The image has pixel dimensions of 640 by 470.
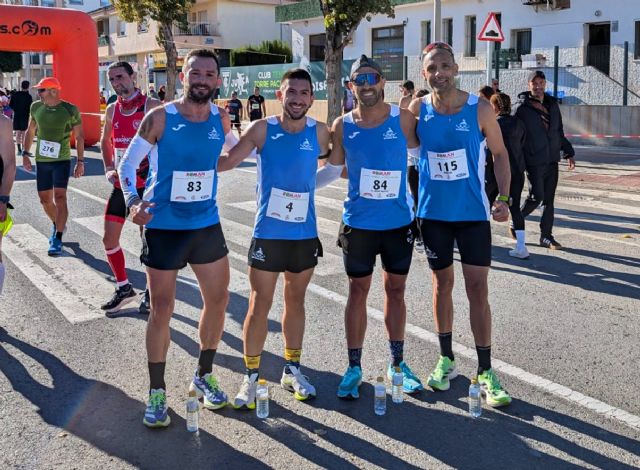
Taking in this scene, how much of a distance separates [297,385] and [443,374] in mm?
931

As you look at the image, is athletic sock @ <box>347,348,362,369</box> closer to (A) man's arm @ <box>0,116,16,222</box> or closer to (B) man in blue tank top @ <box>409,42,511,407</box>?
(B) man in blue tank top @ <box>409,42,511,407</box>

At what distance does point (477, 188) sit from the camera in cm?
464

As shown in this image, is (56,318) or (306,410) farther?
(56,318)

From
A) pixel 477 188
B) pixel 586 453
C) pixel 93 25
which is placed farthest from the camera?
pixel 93 25

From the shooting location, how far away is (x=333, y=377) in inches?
194

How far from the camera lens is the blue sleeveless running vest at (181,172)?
13.7 ft

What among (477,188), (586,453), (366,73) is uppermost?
(366,73)

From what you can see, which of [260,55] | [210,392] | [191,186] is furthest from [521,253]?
[260,55]

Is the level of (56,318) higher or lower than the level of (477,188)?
lower

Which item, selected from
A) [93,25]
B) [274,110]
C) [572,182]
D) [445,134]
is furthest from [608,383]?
[274,110]

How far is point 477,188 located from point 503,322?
1.83m

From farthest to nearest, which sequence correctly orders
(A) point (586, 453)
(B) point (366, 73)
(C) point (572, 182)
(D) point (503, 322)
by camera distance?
(C) point (572, 182), (D) point (503, 322), (B) point (366, 73), (A) point (586, 453)

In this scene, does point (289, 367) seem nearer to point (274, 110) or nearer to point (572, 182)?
point (572, 182)

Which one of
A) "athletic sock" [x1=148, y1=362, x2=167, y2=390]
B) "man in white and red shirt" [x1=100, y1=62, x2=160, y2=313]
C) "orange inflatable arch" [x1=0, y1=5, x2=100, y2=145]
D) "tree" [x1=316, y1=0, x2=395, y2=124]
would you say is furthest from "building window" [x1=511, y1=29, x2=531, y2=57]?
"athletic sock" [x1=148, y1=362, x2=167, y2=390]
